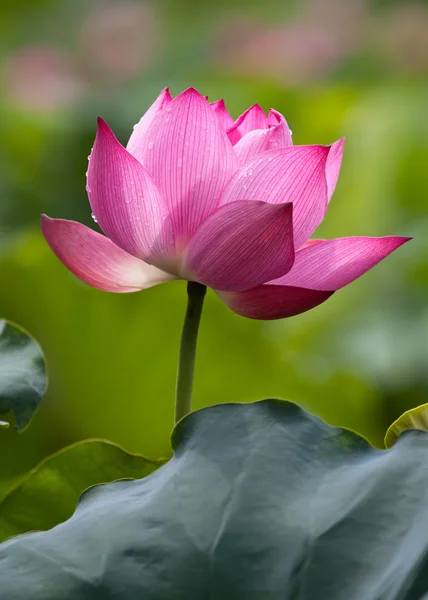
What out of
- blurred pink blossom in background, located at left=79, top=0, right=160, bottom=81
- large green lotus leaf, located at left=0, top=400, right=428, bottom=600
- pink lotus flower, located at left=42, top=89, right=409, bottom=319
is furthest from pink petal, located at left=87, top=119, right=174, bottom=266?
blurred pink blossom in background, located at left=79, top=0, right=160, bottom=81

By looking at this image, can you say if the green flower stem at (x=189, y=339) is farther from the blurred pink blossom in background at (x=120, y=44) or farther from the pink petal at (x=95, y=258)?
the blurred pink blossom in background at (x=120, y=44)

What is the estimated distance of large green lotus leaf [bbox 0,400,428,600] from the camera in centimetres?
47

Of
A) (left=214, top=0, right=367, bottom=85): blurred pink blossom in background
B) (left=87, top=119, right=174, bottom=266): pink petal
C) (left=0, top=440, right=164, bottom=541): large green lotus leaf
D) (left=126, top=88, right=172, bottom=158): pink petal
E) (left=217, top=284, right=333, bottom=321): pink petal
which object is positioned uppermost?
(left=214, top=0, right=367, bottom=85): blurred pink blossom in background

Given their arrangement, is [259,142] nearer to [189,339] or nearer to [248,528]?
[189,339]

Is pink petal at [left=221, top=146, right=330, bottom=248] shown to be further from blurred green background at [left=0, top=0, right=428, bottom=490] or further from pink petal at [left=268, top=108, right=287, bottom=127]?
blurred green background at [left=0, top=0, right=428, bottom=490]

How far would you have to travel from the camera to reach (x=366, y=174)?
187 centimetres

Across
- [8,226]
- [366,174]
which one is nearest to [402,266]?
[366,174]

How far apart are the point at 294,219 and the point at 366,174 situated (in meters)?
1.31

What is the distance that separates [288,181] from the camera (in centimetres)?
58

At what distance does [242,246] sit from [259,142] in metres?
0.07

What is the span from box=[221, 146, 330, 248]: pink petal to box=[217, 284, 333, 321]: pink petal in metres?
0.04

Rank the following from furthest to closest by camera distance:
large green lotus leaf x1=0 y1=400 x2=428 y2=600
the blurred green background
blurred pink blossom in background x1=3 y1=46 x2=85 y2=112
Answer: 1. blurred pink blossom in background x1=3 y1=46 x2=85 y2=112
2. the blurred green background
3. large green lotus leaf x1=0 y1=400 x2=428 y2=600

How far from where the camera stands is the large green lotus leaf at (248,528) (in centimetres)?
47

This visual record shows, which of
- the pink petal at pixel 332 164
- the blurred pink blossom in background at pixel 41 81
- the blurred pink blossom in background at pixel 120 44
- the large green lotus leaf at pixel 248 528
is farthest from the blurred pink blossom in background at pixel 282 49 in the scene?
the large green lotus leaf at pixel 248 528
